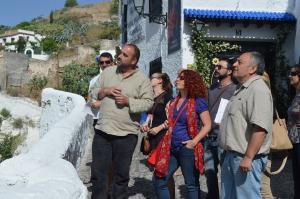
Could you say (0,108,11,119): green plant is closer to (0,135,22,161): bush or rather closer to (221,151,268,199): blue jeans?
(0,135,22,161): bush

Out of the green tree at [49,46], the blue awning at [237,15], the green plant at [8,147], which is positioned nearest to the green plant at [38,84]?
the green plant at [8,147]

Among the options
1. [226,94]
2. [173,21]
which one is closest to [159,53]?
[173,21]

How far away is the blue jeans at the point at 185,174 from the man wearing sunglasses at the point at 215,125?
1.34 ft

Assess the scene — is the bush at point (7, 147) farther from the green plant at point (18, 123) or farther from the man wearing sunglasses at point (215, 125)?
the man wearing sunglasses at point (215, 125)

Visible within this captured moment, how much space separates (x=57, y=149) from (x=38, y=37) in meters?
69.9

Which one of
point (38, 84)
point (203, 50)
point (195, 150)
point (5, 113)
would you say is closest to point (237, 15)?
point (203, 50)

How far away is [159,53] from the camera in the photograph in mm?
13797

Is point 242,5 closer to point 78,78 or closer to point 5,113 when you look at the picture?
point 5,113

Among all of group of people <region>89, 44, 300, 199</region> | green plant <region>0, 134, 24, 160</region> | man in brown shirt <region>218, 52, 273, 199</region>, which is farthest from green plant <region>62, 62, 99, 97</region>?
man in brown shirt <region>218, 52, 273, 199</region>

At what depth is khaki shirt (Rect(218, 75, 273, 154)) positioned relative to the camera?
3.98m

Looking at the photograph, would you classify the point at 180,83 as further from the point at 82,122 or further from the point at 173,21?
the point at 173,21

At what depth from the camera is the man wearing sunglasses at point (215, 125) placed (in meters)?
5.47

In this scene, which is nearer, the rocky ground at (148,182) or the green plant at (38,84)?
the rocky ground at (148,182)

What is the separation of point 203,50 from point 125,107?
6410mm
